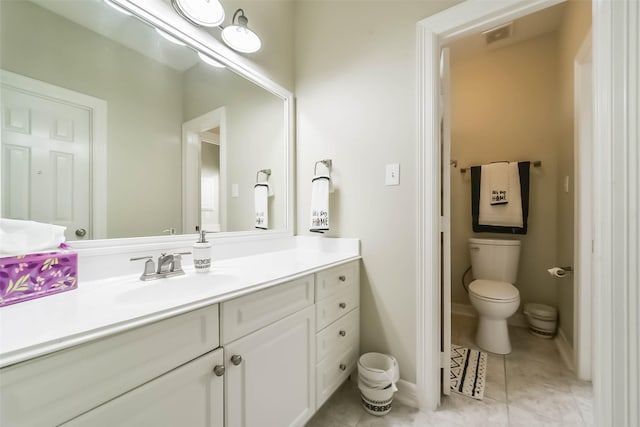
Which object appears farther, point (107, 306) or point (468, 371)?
point (468, 371)

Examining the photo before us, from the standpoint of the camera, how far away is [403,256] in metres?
1.31

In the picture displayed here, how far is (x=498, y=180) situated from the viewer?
2.13 meters

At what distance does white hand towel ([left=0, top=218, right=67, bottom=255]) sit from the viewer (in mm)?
664

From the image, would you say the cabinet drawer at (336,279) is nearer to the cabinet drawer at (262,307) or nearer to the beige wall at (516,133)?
the cabinet drawer at (262,307)

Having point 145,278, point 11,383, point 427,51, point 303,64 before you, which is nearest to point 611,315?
point 427,51

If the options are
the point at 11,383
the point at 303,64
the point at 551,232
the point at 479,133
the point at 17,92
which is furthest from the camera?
the point at 479,133

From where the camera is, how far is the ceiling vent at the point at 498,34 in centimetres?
196

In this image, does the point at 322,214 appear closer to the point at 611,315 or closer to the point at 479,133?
the point at 611,315

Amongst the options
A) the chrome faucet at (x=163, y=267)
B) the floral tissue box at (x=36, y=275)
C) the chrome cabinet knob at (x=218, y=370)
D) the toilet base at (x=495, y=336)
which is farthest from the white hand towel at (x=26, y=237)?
the toilet base at (x=495, y=336)

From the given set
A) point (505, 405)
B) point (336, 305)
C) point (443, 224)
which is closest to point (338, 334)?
point (336, 305)

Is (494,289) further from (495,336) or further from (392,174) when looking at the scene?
(392,174)

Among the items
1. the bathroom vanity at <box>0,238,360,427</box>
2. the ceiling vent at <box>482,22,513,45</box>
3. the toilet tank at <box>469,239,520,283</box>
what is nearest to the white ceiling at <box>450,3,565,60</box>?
the ceiling vent at <box>482,22,513,45</box>

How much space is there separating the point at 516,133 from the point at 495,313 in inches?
60.6

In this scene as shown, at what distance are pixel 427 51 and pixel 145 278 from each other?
1.58 metres
